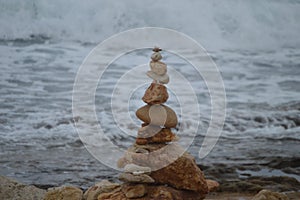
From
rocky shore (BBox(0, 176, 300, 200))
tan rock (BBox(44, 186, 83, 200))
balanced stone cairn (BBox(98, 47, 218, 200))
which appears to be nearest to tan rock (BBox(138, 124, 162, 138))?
balanced stone cairn (BBox(98, 47, 218, 200))

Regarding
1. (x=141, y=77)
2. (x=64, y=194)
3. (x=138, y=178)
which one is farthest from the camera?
(x=141, y=77)

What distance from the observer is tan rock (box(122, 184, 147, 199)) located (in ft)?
12.2

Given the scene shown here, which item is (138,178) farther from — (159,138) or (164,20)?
(164,20)

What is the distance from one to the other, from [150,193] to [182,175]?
0.23 m

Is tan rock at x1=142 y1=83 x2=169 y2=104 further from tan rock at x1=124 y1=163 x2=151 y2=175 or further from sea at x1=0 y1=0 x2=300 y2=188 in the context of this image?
sea at x1=0 y1=0 x2=300 y2=188

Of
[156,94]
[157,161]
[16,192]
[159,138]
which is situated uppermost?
[156,94]

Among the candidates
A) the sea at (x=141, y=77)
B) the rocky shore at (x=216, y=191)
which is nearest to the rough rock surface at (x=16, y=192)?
the rocky shore at (x=216, y=191)

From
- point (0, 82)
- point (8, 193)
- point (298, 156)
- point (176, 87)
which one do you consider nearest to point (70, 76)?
point (0, 82)

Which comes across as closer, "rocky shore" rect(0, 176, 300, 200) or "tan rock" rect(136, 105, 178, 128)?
"tan rock" rect(136, 105, 178, 128)

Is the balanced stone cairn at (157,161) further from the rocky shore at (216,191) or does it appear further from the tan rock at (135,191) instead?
the rocky shore at (216,191)

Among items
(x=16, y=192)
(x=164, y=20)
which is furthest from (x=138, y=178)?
(x=164, y=20)

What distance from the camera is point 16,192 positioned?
14.7ft

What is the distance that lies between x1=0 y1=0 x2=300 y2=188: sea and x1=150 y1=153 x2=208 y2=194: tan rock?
1713 millimetres

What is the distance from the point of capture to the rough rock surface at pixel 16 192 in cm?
443
